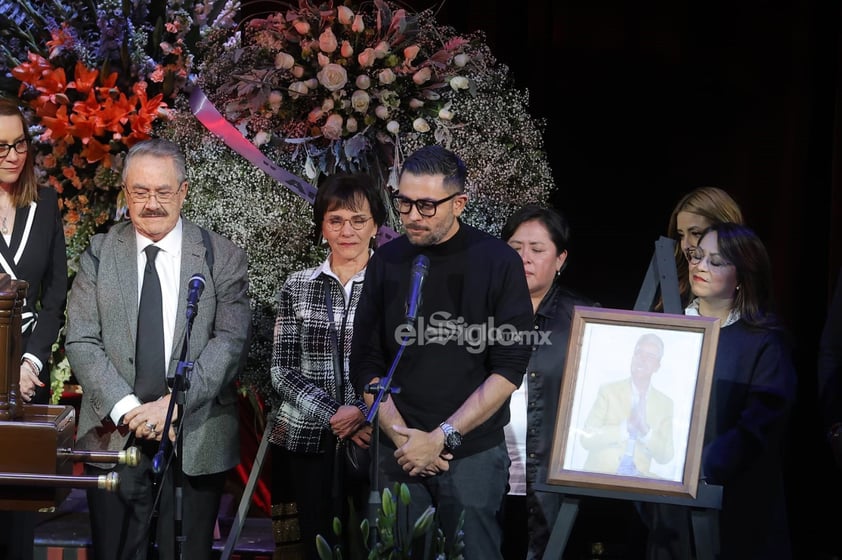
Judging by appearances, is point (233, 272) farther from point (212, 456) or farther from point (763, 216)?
point (763, 216)

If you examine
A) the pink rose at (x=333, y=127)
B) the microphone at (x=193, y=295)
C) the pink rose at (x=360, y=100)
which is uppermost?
the pink rose at (x=360, y=100)

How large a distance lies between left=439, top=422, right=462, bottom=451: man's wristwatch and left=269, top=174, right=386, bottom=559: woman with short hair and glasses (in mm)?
577

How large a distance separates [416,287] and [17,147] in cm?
153

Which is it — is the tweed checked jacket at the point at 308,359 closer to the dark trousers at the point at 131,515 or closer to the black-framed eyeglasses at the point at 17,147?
the dark trousers at the point at 131,515

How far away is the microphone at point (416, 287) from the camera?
266cm

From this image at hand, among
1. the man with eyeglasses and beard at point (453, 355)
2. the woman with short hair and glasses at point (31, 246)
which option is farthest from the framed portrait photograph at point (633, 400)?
the woman with short hair and glasses at point (31, 246)

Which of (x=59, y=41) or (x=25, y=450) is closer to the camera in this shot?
(x=25, y=450)

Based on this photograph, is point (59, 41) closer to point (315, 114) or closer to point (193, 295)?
point (315, 114)

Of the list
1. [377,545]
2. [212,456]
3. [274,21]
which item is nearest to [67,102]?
[274,21]

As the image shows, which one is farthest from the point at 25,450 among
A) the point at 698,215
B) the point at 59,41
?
the point at 698,215

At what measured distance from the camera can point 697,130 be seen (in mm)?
4586

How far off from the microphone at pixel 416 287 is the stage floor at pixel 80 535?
148 cm

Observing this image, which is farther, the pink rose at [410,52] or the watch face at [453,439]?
the pink rose at [410,52]

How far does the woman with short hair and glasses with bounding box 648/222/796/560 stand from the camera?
125 inches
